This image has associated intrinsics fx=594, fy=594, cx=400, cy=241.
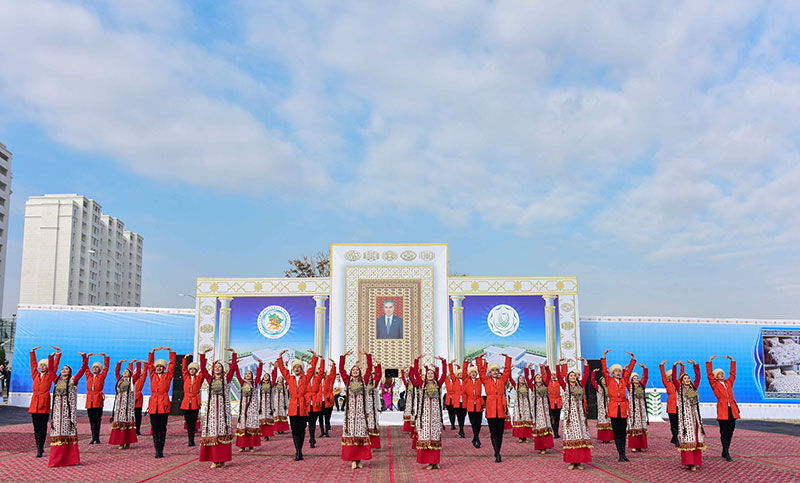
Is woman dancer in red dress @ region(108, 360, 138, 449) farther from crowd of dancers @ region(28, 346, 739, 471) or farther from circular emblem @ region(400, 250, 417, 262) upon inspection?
circular emblem @ region(400, 250, 417, 262)

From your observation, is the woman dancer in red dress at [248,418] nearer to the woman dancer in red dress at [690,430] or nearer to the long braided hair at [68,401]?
the long braided hair at [68,401]

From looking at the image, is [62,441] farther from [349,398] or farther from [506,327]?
[506,327]

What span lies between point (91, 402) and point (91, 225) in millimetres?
52937

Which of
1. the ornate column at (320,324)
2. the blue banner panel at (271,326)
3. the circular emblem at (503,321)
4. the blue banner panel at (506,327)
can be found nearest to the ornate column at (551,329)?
the blue banner panel at (506,327)

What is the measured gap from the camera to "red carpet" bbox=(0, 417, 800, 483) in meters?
6.83

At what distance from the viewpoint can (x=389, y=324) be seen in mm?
15875

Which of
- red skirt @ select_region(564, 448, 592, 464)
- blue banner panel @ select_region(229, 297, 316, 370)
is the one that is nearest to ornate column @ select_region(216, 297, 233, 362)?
blue banner panel @ select_region(229, 297, 316, 370)

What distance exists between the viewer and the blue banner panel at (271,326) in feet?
53.0

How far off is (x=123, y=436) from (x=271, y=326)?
6.87 meters

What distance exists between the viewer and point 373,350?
15.8 metres

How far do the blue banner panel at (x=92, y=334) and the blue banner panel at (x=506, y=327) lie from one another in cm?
821

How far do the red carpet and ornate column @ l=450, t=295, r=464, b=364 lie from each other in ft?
17.2

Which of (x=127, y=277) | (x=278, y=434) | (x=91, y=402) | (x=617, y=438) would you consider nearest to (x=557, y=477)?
(x=617, y=438)

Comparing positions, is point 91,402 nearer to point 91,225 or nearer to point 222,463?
point 222,463
